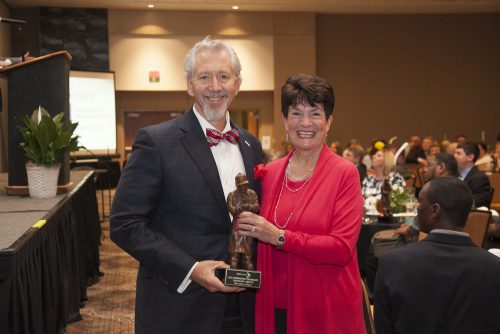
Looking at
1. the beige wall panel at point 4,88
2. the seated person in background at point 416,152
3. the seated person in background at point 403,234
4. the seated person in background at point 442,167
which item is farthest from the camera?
the seated person in background at point 416,152

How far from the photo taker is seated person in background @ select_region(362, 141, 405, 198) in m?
6.65

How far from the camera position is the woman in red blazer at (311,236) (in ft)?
6.84

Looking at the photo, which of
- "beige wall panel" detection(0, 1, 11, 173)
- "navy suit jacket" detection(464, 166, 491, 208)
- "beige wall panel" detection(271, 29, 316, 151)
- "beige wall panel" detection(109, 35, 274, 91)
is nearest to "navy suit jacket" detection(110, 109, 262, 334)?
"navy suit jacket" detection(464, 166, 491, 208)

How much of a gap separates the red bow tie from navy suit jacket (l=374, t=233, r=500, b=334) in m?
0.71

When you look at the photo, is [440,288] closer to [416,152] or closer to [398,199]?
[398,199]

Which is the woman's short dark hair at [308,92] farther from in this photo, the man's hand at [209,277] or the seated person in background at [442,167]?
the seated person in background at [442,167]

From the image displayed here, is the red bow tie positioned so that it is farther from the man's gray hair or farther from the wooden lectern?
the wooden lectern

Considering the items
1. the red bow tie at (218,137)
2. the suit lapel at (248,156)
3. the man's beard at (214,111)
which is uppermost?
the man's beard at (214,111)

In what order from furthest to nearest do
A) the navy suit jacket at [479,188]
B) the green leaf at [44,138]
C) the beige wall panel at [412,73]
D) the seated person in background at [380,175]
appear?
the beige wall panel at [412,73]
the seated person in background at [380,175]
the navy suit jacket at [479,188]
the green leaf at [44,138]

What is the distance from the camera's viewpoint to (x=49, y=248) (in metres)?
3.67

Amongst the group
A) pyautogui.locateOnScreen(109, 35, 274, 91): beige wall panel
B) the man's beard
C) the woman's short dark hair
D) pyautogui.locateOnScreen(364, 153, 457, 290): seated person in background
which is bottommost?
pyautogui.locateOnScreen(364, 153, 457, 290): seated person in background

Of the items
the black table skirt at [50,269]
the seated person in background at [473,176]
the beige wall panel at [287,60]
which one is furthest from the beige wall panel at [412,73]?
the black table skirt at [50,269]

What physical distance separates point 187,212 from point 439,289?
0.93 m

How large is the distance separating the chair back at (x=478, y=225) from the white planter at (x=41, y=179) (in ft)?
9.75
